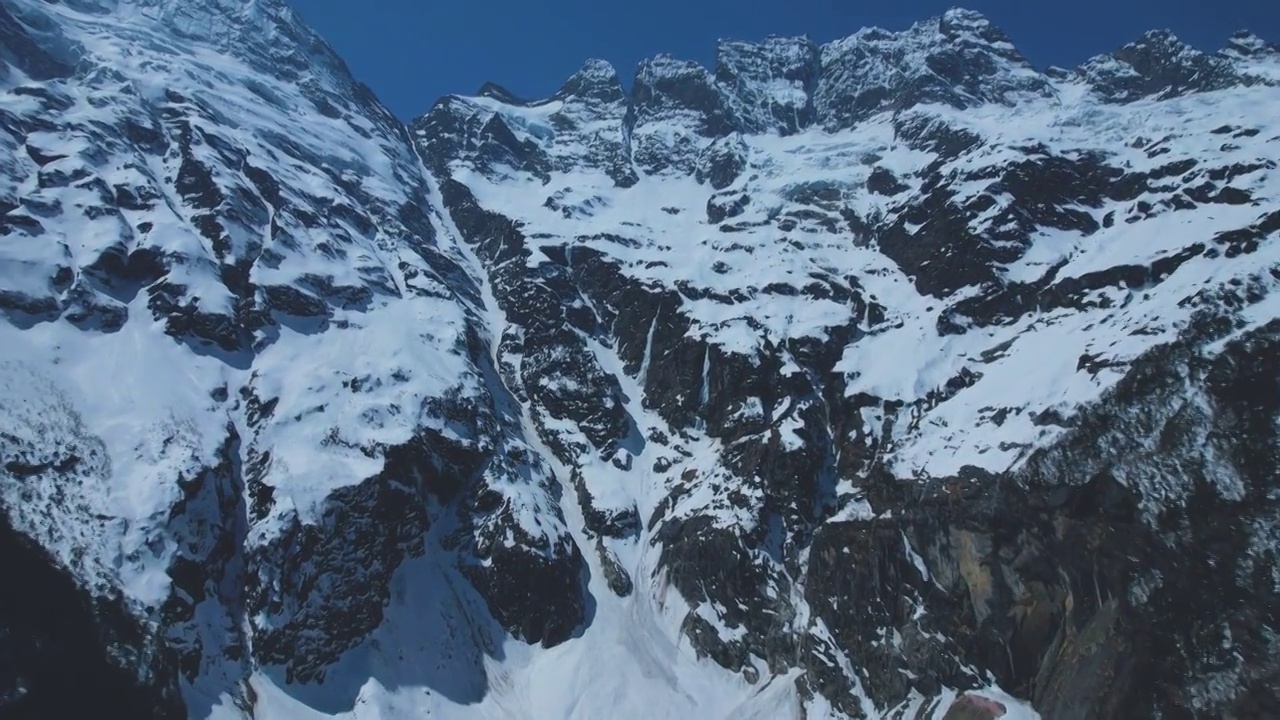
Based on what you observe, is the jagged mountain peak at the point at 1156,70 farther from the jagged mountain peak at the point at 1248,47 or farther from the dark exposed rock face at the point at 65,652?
the dark exposed rock face at the point at 65,652

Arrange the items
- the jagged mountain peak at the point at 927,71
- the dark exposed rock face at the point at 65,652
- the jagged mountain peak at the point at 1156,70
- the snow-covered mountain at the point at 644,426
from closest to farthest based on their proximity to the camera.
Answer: the dark exposed rock face at the point at 65,652 → the snow-covered mountain at the point at 644,426 → the jagged mountain peak at the point at 1156,70 → the jagged mountain peak at the point at 927,71

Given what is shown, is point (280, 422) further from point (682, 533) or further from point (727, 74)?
point (727, 74)

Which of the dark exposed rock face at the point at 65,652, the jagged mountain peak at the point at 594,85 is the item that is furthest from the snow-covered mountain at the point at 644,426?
→ the jagged mountain peak at the point at 594,85

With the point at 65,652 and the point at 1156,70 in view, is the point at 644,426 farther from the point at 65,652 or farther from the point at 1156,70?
the point at 1156,70

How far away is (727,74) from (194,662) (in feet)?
499

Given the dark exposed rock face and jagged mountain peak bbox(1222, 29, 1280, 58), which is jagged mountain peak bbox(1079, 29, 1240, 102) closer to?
jagged mountain peak bbox(1222, 29, 1280, 58)

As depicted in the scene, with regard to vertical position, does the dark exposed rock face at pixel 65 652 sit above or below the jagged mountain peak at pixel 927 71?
below

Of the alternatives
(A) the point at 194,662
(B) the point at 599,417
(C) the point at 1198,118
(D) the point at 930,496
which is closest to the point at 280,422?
(A) the point at 194,662

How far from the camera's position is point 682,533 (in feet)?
217

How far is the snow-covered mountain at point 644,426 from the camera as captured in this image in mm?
43188

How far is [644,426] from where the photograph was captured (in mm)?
80375

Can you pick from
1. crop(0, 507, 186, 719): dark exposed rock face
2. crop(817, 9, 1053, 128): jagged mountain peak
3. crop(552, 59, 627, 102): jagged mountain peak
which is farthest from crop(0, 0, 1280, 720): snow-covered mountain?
crop(552, 59, 627, 102): jagged mountain peak

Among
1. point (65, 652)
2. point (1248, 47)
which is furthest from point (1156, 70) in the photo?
point (65, 652)

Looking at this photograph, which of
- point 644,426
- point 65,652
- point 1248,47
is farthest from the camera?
point 1248,47
